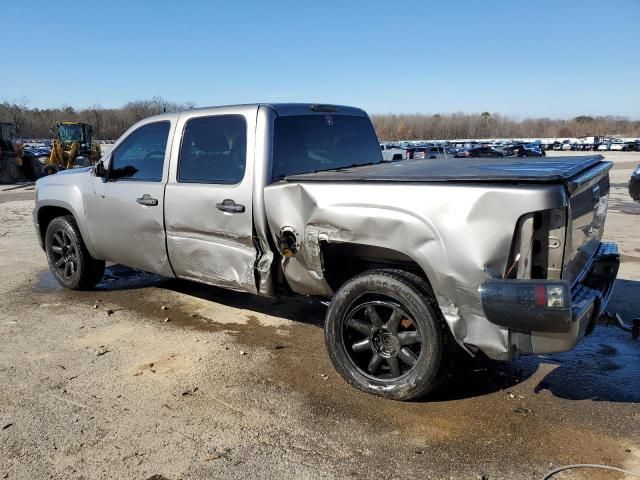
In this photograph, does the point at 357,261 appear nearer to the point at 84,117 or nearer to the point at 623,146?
the point at 623,146

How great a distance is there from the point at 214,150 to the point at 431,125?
12793 centimetres

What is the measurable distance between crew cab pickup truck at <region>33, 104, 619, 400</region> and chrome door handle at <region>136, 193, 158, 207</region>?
0.01 m

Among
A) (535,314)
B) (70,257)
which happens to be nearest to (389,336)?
(535,314)

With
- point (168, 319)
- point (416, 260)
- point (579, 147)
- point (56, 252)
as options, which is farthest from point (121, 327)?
point (579, 147)

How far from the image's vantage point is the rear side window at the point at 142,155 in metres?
→ 5.02

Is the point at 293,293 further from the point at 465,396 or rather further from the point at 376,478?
the point at 376,478

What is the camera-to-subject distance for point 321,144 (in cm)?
475

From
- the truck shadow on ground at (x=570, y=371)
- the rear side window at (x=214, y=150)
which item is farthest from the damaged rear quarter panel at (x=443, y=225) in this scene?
the rear side window at (x=214, y=150)

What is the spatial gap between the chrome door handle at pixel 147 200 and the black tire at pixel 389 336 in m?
2.12

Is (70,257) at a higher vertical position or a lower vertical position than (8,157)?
lower

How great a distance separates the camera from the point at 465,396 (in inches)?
145

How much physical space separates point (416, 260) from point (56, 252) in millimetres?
4770

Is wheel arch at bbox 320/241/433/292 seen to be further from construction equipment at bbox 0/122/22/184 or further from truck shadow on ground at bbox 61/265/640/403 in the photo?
construction equipment at bbox 0/122/22/184

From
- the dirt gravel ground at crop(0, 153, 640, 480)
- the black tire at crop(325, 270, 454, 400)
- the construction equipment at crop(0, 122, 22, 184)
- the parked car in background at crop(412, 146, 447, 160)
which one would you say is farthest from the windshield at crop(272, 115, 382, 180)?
the parked car in background at crop(412, 146, 447, 160)
